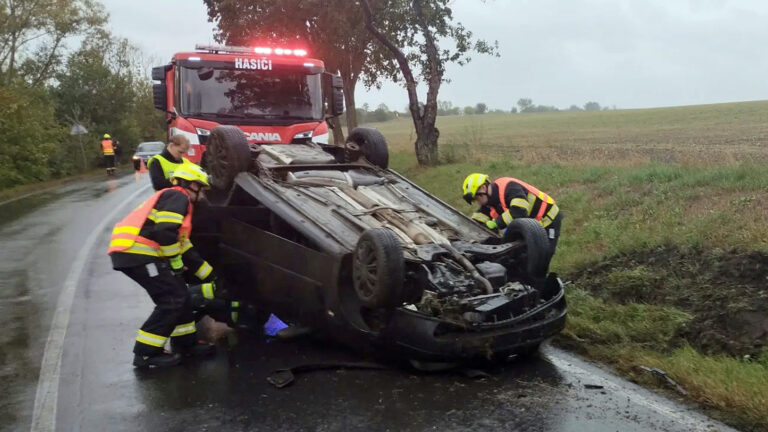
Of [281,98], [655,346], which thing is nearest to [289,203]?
[655,346]

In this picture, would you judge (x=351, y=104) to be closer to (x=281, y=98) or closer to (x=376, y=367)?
(x=281, y=98)

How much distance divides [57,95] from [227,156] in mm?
30648

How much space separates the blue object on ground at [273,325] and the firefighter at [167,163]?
239 centimetres

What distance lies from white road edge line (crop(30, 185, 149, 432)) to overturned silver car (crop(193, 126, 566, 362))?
4.48 feet

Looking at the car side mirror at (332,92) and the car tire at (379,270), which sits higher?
the car side mirror at (332,92)

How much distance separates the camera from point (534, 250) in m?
4.75

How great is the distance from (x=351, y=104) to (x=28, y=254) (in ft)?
49.8

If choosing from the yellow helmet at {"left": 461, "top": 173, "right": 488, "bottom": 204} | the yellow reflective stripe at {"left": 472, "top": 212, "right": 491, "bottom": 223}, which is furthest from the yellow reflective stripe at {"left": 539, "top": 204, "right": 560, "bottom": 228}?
the yellow helmet at {"left": 461, "top": 173, "right": 488, "bottom": 204}

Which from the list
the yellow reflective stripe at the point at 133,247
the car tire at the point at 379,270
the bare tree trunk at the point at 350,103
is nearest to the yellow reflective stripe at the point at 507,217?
the car tire at the point at 379,270

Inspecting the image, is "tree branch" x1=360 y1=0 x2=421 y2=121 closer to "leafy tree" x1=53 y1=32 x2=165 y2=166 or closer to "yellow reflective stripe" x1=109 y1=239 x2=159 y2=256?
"yellow reflective stripe" x1=109 y1=239 x2=159 y2=256

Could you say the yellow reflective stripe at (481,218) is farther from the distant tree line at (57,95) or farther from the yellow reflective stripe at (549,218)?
the distant tree line at (57,95)

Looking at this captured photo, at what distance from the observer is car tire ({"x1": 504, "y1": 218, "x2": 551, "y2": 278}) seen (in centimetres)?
474

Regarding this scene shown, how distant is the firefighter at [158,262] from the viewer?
4.83 metres

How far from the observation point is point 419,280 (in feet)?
14.5
